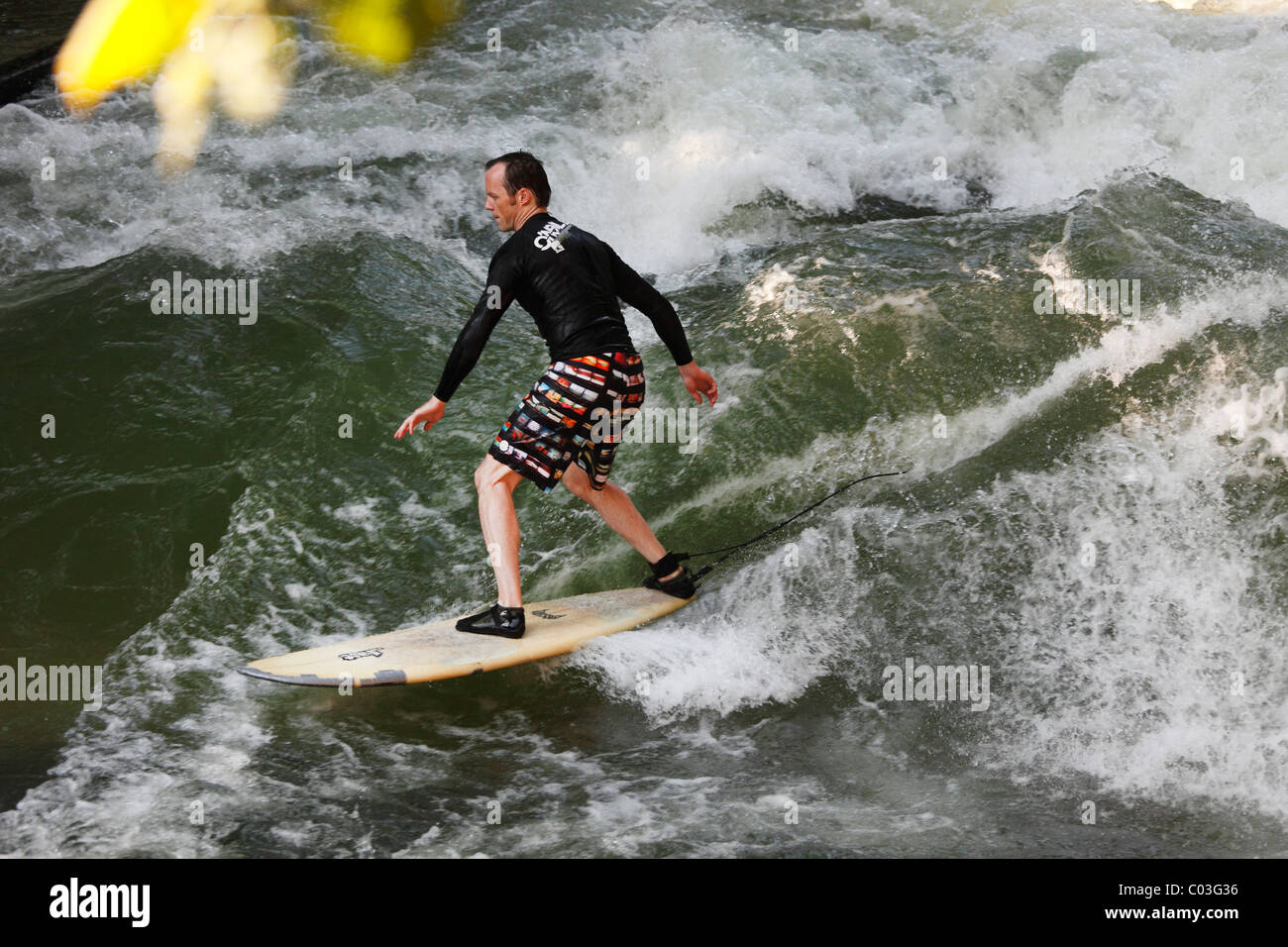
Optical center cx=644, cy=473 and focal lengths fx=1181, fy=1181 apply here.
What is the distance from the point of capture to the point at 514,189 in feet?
13.2

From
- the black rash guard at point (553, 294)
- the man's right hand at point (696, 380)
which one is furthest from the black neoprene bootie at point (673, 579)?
the black rash guard at point (553, 294)

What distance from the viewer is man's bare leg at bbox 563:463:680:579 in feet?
14.5

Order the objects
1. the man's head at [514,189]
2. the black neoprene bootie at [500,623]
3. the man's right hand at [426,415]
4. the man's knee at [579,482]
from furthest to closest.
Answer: the man's knee at [579,482]
the black neoprene bootie at [500,623]
the man's head at [514,189]
the man's right hand at [426,415]

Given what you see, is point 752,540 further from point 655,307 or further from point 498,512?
point 498,512

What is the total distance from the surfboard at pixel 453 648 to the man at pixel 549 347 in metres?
0.11

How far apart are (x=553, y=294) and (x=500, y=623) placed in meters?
1.16

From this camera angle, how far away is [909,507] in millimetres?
4730

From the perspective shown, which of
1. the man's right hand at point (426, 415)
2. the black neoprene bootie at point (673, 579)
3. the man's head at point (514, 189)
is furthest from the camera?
the black neoprene bootie at point (673, 579)

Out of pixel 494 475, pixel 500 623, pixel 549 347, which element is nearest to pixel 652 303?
pixel 549 347

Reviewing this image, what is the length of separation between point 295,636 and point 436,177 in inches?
174

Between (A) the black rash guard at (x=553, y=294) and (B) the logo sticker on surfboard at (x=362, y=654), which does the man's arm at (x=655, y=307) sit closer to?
(A) the black rash guard at (x=553, y=294)

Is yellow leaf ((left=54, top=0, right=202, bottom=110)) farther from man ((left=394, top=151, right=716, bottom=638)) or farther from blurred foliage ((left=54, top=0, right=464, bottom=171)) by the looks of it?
man ((left=394, top=151, right=716, bottom=638))

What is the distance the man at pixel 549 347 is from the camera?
4.00m
